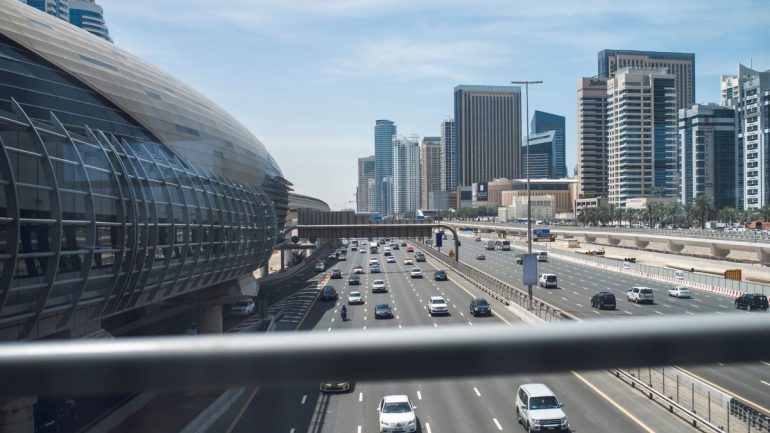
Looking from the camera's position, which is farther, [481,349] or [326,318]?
[326,318]

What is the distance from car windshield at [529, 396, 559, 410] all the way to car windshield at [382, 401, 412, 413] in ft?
8.00

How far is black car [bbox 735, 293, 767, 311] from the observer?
26594mm

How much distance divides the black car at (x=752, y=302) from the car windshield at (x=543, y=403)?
20.4 meters

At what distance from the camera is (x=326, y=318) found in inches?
1147

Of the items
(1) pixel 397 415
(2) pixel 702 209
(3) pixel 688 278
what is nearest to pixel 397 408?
(1) pixel 397 415

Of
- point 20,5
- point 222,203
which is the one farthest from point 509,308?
point 20,5

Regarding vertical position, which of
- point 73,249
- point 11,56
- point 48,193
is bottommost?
point 73,249

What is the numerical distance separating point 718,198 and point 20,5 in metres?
139

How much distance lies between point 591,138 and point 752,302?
470 ft

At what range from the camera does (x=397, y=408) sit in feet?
38.9

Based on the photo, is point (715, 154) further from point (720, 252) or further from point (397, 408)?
point (397, 408)

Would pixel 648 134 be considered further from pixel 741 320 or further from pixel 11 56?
pixel 741 320

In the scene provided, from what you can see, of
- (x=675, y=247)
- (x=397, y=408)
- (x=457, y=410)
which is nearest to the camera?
(x=397, y=408)

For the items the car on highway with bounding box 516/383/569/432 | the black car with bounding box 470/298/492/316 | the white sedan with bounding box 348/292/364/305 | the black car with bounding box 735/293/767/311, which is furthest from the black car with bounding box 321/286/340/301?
the car on highway with bounding box 516/383/569/432
